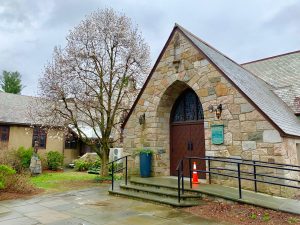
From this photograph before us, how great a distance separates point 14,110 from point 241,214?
63.8ft

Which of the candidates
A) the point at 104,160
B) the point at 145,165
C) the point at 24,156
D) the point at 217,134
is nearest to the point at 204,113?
the point at 217,134

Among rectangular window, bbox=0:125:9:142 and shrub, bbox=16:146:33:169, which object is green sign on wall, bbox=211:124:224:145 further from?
rectangular window, bbox=0:125:9:142

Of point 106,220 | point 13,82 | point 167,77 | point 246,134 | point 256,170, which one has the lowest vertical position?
point 106,220

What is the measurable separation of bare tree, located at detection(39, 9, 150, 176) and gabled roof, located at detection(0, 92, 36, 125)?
20.6 feet

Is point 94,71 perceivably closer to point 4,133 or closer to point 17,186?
point 17,186

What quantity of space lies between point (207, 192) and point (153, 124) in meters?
4.12

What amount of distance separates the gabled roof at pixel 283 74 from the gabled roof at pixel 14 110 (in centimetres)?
1555

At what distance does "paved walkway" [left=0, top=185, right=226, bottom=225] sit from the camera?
5.50m

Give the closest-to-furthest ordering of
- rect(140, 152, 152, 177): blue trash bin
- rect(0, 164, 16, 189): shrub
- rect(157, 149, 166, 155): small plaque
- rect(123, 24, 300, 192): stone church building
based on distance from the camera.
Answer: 1. rect(123, 24, 300, 192): stone church building
2. rect(0, 164, 16, 189): shrub
3. rect(140, 152, 152, 177): blue trash bin
4. rect(157, 149, 166, 155): small plaque

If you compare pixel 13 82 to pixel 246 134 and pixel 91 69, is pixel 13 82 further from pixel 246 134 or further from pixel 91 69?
pixel 246 134

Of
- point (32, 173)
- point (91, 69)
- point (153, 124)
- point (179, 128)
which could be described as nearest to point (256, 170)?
point (179, 128)

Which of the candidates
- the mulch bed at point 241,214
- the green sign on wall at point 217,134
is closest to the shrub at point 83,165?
the green sign on wall at point 217,134

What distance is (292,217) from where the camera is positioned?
5238 millimetres

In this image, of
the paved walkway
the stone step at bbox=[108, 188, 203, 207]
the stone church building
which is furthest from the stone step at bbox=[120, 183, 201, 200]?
the stone church building
